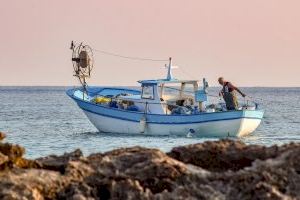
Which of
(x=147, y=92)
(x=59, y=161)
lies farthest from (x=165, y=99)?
(x=59, y=161)

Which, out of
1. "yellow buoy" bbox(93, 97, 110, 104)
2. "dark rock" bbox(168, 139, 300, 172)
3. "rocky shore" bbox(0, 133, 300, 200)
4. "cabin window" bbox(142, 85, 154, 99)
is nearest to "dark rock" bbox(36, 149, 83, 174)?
"rocky shore" bbox(0, 133, 300, 200)

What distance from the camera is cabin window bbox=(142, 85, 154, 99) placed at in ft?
113

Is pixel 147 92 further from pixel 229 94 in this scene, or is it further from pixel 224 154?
pixel 224 154

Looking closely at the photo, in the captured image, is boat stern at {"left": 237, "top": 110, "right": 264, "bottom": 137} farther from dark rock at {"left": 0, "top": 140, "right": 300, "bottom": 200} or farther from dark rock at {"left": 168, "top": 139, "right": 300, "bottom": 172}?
dark rock at {"left": 0, "top": 140, "right": 300, "bottom": 200}

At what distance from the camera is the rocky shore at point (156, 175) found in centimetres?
657

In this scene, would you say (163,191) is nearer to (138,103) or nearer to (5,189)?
(5,189)

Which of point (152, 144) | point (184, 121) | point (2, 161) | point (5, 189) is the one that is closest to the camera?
point (5, 189)

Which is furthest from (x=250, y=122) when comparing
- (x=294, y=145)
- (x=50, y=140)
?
(x=294, y=145)

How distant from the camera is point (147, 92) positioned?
114 ft

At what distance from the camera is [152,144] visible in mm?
30875

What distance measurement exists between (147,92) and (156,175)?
91.6ft

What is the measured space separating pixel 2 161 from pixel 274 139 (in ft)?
98.5

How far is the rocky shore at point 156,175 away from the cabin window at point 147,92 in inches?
1061

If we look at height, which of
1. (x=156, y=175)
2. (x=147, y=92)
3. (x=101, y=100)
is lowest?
(x=101, y=100)
